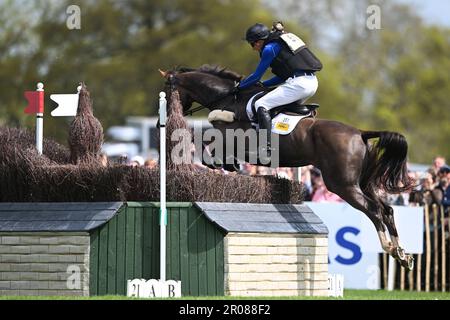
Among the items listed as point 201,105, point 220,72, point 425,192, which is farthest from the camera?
point 425,192

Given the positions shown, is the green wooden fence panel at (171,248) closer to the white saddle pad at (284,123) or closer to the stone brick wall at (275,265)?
→ the stone brick wall at (275,265)

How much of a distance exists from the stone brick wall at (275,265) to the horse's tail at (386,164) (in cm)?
105

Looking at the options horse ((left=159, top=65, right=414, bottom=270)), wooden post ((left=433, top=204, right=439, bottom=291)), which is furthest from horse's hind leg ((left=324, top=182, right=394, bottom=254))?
wooden post ((left=433, top=204, right=439, bottom=291))

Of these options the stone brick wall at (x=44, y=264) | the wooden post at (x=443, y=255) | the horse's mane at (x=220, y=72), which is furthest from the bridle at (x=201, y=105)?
the wooden post at (x=443, y=255)

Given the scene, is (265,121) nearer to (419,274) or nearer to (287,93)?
(287,93)

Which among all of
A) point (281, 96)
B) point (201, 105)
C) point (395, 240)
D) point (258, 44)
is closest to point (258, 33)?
point (258, 44)

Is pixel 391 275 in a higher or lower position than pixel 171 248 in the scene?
lower

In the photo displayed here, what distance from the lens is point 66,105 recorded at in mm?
12445

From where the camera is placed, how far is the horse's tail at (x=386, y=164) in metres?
12.4

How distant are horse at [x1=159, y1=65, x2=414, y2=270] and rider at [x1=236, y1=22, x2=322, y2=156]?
0.32 m

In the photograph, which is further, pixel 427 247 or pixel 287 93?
pixel 427 247

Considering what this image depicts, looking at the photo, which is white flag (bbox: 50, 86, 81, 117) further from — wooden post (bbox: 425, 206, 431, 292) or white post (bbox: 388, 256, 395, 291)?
wooden post (bbox: 425, 206, 431, 292)

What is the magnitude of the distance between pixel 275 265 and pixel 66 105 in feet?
10.5

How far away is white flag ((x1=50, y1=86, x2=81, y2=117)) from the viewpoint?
1238 centimetres
